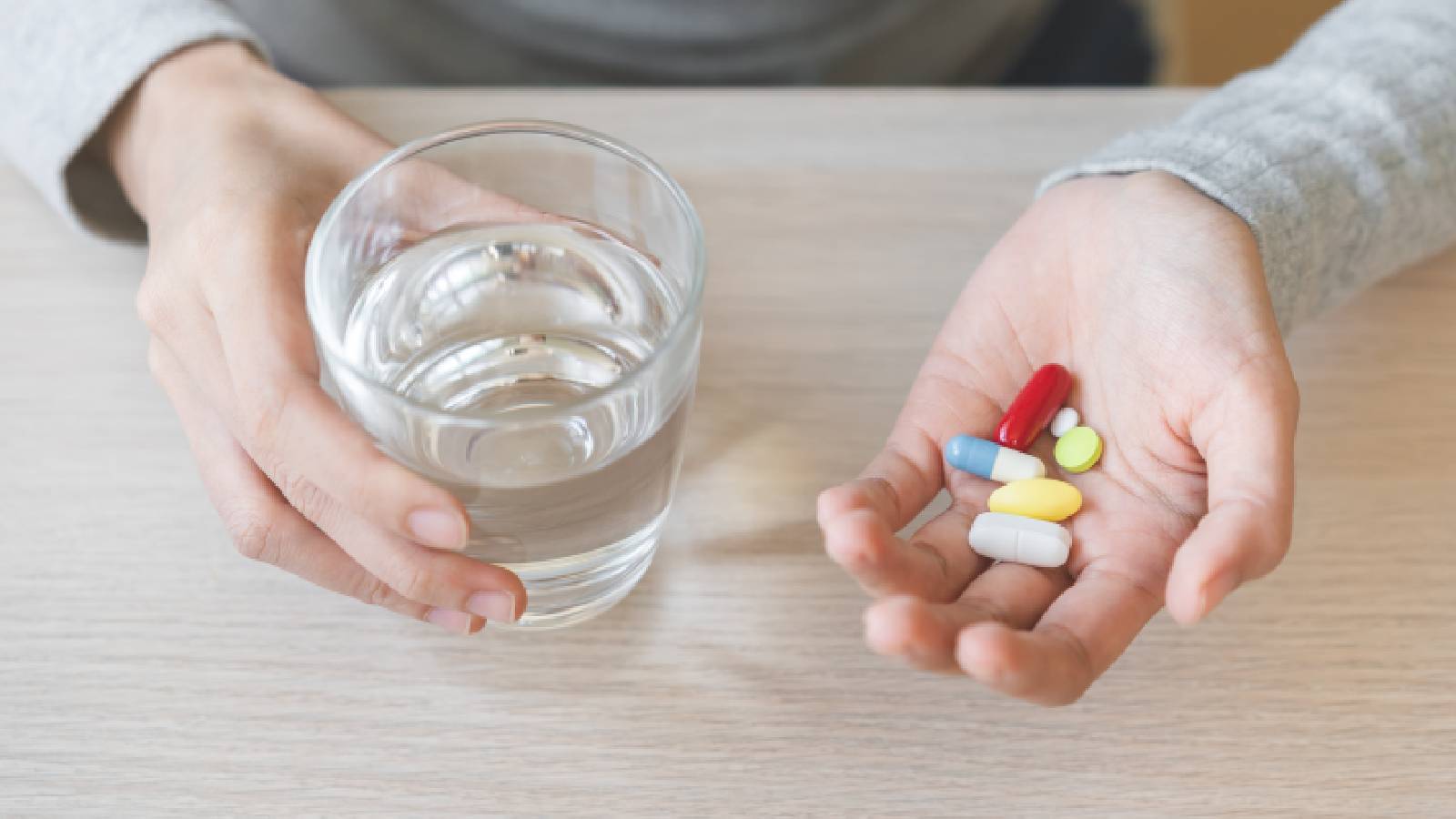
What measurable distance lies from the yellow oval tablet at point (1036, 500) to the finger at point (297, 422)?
0.33m

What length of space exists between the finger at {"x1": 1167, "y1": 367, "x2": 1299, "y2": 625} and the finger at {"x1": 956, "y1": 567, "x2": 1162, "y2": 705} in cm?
5

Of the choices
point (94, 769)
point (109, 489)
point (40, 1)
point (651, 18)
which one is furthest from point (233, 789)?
point (651, 18)

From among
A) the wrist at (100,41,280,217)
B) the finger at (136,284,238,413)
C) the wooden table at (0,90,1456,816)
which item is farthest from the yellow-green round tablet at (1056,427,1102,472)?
the wrist at (100,41,280,217)

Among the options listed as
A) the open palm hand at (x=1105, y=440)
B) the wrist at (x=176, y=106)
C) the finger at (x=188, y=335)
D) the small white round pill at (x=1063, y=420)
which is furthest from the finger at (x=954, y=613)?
the wrist at (x=176, y=106)

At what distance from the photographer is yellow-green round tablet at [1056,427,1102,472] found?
0.77 metres

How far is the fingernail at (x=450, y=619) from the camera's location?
722 millimetres

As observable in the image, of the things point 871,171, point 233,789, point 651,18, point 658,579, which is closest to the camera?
point 233,789

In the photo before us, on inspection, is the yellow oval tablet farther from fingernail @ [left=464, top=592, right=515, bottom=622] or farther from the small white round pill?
fingernail @ [left=464, top=592, right=515, bottom=622]

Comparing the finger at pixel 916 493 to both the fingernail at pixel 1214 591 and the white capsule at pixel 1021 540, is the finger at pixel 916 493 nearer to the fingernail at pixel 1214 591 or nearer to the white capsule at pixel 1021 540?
the white capsule at pixel 1021 540

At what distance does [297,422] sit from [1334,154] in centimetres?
78

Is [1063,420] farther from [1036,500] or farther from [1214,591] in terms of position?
[1214,591]

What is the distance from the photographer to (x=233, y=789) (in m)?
0.70

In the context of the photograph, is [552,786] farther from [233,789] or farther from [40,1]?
[40,1]

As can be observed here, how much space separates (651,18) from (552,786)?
83cm
